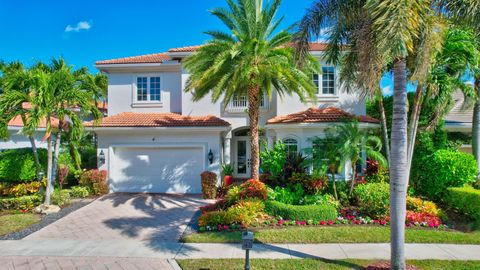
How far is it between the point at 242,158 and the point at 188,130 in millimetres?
5118

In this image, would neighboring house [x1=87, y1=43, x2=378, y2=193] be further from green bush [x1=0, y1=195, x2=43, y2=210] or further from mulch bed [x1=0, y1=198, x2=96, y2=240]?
green bush [x1=0, y1=195, x2=43, y2=210]

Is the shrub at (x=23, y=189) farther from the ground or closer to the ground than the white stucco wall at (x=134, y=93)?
closer to the ground

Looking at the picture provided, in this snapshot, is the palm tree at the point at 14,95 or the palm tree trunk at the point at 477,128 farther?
the palm tree trunk at the point at 477,128

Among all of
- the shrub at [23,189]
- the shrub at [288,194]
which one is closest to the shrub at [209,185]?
the shrub at [288,194]

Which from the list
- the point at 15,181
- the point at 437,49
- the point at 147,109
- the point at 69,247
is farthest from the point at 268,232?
the point at 15,181

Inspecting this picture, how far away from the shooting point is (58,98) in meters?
11.4

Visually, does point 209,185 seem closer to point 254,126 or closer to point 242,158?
point 254,126

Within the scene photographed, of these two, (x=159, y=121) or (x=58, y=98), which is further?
(x=159, y=121)

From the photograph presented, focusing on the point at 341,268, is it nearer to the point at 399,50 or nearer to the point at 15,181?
the point at 399,50

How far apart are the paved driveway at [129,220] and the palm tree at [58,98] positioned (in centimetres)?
242

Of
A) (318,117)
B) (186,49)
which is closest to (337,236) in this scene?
(318,117)

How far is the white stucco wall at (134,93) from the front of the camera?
56.8 ft

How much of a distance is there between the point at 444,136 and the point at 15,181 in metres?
22.0

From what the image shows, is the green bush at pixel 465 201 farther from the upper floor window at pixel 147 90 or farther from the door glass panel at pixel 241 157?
the upper floor window at pixel 147 90
